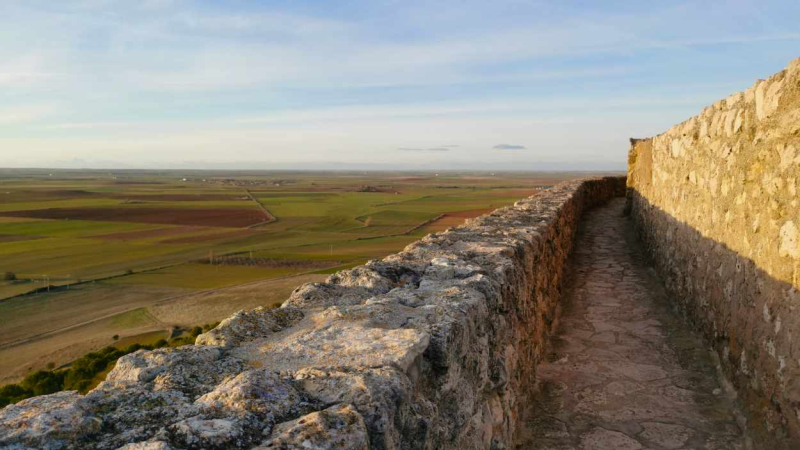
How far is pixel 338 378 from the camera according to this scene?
158cm

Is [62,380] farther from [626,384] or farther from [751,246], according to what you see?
[751,246]

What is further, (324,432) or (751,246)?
(751,246)

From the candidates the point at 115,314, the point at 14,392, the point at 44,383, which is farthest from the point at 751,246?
the point at 115,314

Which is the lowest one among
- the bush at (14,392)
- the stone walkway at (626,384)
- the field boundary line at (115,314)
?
the field boundary line at (115,314)

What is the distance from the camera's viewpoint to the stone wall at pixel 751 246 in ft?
9.41

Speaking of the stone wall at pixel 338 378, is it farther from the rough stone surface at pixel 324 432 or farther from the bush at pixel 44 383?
the bush at pixel 44 383

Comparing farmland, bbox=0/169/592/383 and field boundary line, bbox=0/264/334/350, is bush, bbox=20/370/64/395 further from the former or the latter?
field boundary line, bbox=0/264/334/350

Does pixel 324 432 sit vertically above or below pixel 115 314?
above

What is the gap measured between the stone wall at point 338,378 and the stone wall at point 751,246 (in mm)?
1409

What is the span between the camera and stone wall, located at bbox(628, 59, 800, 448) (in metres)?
2.87

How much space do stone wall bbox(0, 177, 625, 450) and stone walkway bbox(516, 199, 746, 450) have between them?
43 cm

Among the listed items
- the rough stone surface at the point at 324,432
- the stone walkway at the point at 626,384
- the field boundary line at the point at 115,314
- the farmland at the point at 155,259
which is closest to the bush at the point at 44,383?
the farmland at the point at 155,259

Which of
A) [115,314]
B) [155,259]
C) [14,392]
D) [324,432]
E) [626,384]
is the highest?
[324,432]

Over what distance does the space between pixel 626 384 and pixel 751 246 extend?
1.30 metres
